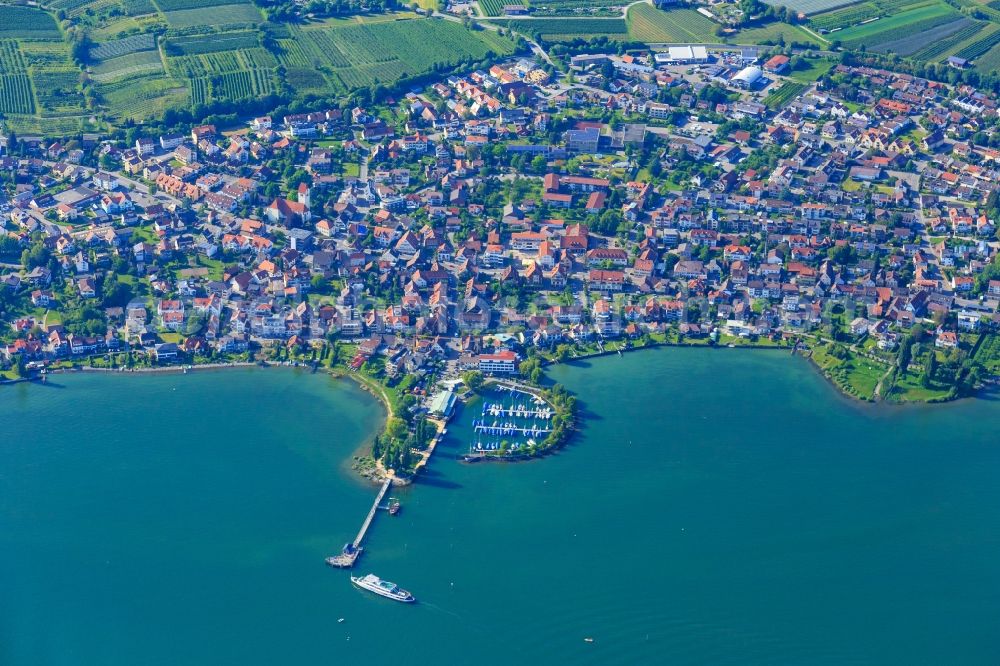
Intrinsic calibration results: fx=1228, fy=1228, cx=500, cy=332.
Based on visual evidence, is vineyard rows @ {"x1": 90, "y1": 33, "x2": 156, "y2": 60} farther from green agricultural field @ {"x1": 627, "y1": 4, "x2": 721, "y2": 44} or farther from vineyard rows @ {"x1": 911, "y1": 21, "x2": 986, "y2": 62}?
vineyard rows @ {"x1": 911, "y1": 21, "x2": 986, "y2": 62}

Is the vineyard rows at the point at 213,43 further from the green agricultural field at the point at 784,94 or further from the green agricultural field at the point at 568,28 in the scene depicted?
the green agricultural field at the point at 784,94

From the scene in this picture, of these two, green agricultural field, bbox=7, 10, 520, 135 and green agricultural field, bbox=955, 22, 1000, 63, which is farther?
green agricultural field, bbox=955, 22, 1000, 63

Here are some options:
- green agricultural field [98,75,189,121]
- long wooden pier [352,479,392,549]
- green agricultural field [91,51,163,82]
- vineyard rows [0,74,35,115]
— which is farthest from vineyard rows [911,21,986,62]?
vineyard rows [0,74,35,115]

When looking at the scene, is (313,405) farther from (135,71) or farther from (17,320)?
(135,71)

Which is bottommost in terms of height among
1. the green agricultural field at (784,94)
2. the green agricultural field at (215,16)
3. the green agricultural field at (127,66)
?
the green agricultural field at (127,66)

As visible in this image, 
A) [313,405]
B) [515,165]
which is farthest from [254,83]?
[313,405]

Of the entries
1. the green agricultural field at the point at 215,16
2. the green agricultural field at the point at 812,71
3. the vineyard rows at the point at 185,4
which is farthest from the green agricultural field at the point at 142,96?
the green agricultural field at the point at 812,71

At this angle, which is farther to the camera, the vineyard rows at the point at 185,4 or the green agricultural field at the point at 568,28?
the vineyard rows at the point at 185,4

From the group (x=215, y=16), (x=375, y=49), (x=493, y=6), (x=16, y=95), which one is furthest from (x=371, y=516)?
(x=493, y=6)

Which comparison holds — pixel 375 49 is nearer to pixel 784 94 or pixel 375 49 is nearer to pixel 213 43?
pixel 213 43
